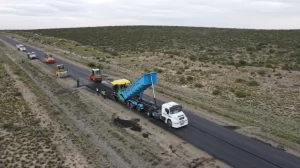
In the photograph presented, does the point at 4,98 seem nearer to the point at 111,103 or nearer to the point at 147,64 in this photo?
the point at 111,103

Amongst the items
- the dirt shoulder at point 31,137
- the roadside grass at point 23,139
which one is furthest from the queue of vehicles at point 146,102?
the roadside grass at point 23,139

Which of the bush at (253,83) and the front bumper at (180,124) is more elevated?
the bush at (253,83)

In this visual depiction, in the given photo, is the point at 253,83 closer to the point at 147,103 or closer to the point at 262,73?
the point at 262,73

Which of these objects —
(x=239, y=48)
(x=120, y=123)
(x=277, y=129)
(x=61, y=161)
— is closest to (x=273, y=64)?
(x=239, y=48)

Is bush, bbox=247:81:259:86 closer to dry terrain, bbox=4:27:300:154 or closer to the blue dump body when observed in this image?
dry terrain, bbox=4:27:300:154

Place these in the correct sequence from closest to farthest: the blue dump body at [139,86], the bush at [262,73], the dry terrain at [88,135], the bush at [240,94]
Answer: the dry terrain at [88,135], the blue dump body at [139,86], the bush at [240,94], the bush at [262,73]

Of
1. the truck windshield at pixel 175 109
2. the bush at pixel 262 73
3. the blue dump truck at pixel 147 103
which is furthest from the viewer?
the bush at pixel 262 73

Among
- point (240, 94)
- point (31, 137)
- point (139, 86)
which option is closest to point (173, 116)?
point (139, 86)

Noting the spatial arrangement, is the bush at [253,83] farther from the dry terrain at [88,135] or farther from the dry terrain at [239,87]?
the dry terrain at [88,135]
